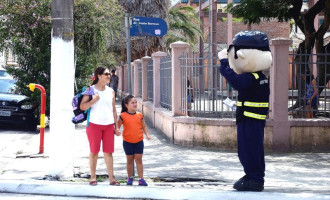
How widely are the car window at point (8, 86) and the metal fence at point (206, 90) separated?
624 cm

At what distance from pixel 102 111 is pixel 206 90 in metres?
5.02

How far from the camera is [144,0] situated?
29.8 meters

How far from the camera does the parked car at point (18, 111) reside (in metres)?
15.2

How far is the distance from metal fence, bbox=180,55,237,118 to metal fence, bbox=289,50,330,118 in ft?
3.96

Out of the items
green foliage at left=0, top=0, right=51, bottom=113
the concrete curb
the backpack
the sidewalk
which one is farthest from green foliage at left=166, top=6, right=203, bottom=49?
the concrete curb

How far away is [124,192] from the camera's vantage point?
23.4ft

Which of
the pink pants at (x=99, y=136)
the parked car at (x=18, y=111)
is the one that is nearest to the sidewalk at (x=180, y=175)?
the pink pants at (x=99, y=136)

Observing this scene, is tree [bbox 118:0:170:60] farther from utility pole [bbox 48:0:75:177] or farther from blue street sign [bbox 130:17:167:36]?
utility pole [bbox 48:0:75:177]

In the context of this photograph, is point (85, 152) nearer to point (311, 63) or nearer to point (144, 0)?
point (311, 63)

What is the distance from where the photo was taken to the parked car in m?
15.2

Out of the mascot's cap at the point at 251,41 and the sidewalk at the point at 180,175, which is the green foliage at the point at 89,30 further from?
the mascot's cap at the point at 251,41

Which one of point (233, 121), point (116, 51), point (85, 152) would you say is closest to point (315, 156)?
point (233, 121)

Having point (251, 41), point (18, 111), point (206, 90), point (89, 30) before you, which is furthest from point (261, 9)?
point (251, 41)

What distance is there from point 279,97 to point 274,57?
30.6 inches
